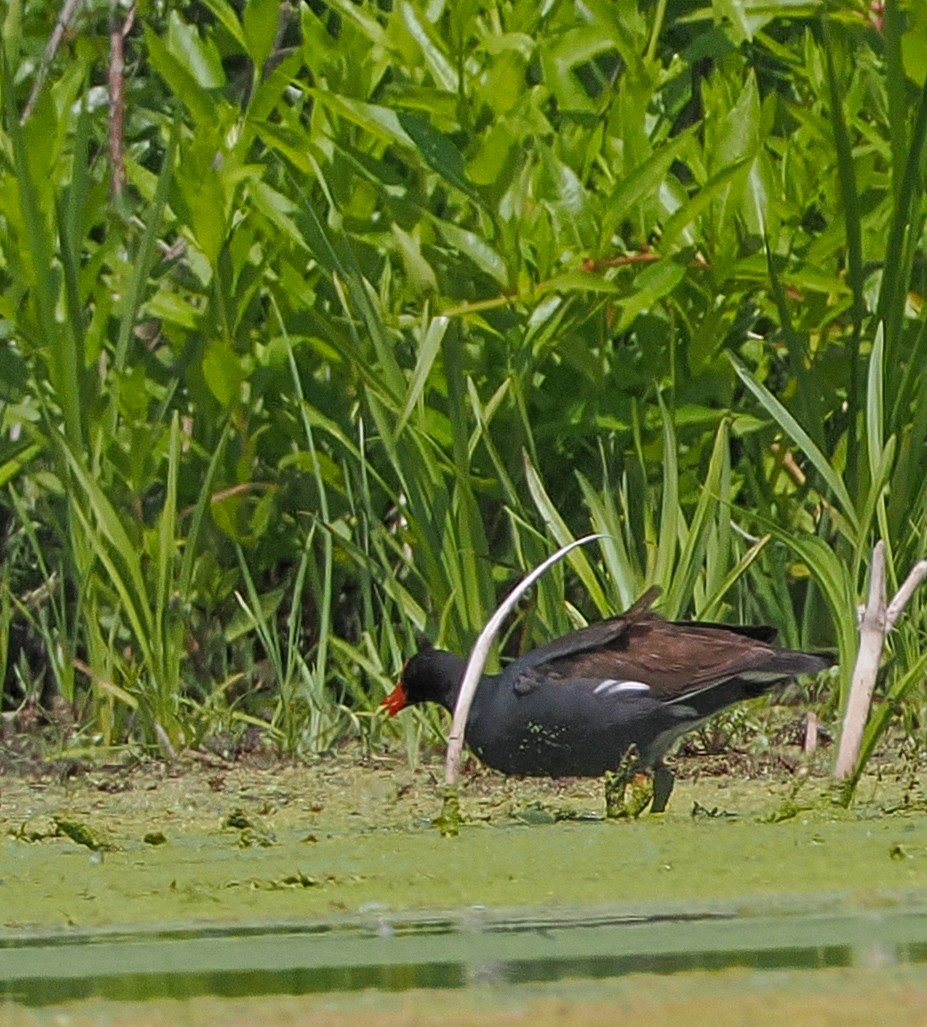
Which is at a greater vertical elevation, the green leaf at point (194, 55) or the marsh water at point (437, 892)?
the green leaf at point (194, 55)

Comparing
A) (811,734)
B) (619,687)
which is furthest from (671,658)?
(811,734)

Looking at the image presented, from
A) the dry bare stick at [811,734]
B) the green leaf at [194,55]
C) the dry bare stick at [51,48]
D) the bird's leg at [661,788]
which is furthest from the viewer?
the dry bare stick at [51,48]

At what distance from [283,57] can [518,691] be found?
2.94 m

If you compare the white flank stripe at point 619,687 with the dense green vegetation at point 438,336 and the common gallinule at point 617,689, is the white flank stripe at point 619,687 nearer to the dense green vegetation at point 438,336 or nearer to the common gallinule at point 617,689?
the common gallinule at point 617,689

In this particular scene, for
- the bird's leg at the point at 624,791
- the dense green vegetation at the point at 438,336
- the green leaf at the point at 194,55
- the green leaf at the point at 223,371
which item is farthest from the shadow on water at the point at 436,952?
the green leaf at the point at 194,55

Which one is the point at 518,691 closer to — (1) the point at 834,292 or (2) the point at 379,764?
(2) the point at 379,764

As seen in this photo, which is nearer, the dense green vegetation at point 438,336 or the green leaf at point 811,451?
the green leaf at point 811,451

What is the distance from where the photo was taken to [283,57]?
295 inches

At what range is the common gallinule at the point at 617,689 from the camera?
5.24 m

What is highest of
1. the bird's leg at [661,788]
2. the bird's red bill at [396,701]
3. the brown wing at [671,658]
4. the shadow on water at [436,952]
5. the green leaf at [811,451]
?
the green leaf at [811,451]

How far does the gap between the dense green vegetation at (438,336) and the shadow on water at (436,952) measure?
203 cm

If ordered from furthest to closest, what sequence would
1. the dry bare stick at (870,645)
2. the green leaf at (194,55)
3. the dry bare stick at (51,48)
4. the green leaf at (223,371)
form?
the dry bare stick at (51,48)
the green leaf at (194,55)
the green leaf at (223,371)
the dry bare stick at (870,645)

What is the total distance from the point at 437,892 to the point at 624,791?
3.60 ft

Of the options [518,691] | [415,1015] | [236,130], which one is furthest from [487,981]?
[236,130]
